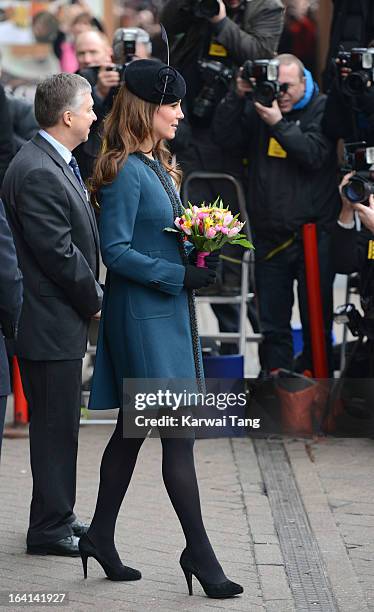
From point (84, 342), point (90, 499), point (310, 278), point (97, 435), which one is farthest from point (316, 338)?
point (84, 342)

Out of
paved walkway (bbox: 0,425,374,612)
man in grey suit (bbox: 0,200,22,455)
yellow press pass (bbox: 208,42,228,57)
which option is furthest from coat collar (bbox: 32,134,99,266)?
Answer: yellow press pass (bbox: 208,42,228,57)

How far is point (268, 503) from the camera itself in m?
6.38

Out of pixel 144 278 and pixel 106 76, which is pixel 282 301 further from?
pixel 144 278

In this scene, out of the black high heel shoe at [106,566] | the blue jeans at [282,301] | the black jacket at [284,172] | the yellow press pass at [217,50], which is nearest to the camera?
the black high heel shoe at [106,566]

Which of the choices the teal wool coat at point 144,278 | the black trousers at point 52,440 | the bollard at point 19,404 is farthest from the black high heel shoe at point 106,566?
the bollard at point 19,404

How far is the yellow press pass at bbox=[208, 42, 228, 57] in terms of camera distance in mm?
8281

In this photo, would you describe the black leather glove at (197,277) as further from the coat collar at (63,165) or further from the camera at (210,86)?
the camera at (210,86)

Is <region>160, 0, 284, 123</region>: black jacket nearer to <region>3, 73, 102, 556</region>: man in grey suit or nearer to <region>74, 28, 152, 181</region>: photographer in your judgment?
<region>74, 28, 152, 181</region>: photographer

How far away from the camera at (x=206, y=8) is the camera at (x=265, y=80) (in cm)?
50

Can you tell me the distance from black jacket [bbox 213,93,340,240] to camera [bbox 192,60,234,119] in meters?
0.11

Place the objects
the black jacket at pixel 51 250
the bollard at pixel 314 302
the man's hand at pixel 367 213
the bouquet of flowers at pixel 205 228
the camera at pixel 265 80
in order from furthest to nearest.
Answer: the bollard at pixel 314 302 < the camera at pixel 265 80 < the man's hand at pixel 367 213 < the black jacket at pixel 51 250 < the bouquet of flowers at pixel 205 228

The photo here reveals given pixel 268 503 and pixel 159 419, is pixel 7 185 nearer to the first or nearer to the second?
pixel 159 419

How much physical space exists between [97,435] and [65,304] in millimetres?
2544

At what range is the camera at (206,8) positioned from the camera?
7891 mm
